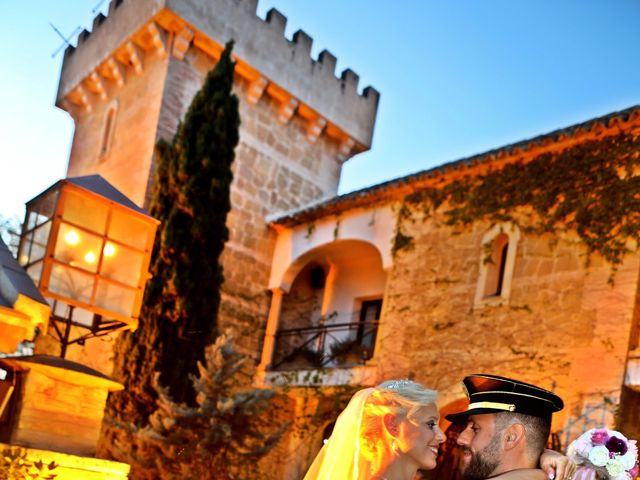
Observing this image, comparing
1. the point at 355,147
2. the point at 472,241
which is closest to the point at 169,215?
the point at 472,241

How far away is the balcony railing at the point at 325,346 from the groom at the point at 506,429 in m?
10.6

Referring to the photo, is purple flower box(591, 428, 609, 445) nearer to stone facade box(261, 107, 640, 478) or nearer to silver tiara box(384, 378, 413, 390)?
silver tiara box(384, 378, 413, 390)

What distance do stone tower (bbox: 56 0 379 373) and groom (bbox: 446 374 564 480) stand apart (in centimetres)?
1260

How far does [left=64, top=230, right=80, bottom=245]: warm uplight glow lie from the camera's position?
795 centimetres

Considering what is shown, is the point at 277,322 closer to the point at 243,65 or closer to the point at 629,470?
the point at 243,65

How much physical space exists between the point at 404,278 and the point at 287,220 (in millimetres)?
3666

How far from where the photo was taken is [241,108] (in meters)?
16.4

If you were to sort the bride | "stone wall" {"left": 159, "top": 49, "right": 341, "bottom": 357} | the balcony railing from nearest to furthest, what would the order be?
the bride → the balcony railing → "stone wall" {"left": 159, "top": 49, "right": 341, "bottom": 357}

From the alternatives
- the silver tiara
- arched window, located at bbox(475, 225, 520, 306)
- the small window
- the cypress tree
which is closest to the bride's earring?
the silver tiara

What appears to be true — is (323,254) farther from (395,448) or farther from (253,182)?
(395,448)

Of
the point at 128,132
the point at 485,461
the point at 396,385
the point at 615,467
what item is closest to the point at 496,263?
the point at 128,132

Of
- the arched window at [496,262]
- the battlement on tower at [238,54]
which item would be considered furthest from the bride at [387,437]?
the battlement on tower at [238,54]

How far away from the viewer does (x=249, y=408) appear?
939 cm

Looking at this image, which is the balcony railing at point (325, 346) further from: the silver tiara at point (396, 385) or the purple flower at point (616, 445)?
the silver tiara at point (396, 385)
